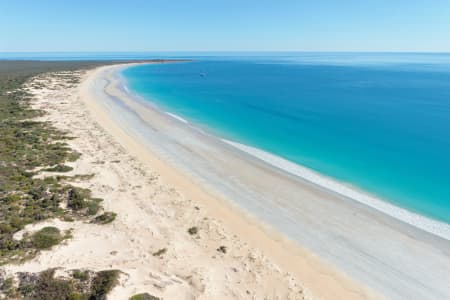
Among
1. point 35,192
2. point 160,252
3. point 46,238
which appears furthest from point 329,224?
point 35,192

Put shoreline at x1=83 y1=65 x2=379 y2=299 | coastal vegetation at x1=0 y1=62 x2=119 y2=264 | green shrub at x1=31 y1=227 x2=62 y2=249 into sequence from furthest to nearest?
coastal vegetation at x1=0 y1=62 x2=119 y2=264 → green shrub at x1=31 y1=227 x2=62 y2=249 → shoreline at x1=83 y1=65 x2=379 y2=299

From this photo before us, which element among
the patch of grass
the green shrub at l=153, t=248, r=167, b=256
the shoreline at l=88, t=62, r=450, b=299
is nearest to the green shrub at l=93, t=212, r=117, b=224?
the green shrub at l=153, t=248, r=167, b=256

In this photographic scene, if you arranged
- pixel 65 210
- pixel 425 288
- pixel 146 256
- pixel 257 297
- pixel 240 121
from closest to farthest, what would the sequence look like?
pixel 257 297 < pixel 425 288 < pixel 146 256 < pixel 65 210 < pixel 240 121

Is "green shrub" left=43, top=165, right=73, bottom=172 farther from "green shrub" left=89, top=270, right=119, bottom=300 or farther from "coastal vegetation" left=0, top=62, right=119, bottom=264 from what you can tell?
"green shrub" left=89, top=270, right=119, bottom=300

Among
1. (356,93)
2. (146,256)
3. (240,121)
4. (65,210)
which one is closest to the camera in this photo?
(146,256)

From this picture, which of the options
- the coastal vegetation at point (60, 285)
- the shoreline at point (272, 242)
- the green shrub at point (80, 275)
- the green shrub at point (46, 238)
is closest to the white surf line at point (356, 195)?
the shoreline at point (272, 242)

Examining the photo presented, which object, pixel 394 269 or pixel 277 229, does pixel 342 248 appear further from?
pixel 277 229

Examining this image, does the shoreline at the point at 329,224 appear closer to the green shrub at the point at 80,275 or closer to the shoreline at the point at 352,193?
the shoreline at the point at 352,193

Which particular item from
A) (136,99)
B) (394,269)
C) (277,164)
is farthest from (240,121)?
(394,269)
